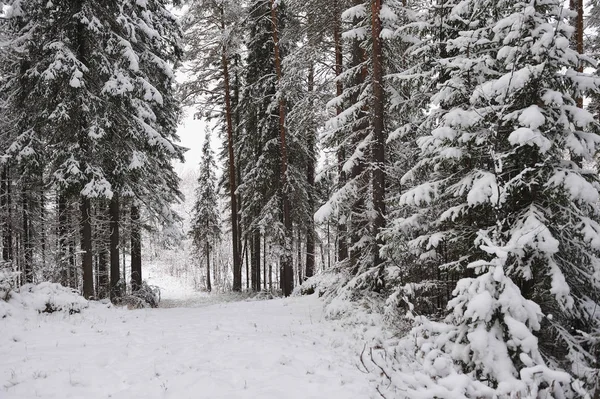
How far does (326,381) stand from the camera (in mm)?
5461

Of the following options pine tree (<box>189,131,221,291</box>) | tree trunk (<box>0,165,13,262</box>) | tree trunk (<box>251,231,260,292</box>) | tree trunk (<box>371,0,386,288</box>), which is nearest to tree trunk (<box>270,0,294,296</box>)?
tree trunk (<box>251,231,260,292</box>)

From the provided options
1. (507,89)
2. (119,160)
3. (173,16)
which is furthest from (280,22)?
(507,89)

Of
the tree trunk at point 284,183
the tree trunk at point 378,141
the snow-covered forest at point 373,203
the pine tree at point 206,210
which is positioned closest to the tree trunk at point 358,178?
the snow-covered forest at point 373,203

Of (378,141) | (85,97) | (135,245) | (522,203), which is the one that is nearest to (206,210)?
(135,245)

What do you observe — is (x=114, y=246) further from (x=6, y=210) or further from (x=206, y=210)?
(x=206, y=210)

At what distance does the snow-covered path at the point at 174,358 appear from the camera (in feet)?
16.6

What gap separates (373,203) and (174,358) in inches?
239

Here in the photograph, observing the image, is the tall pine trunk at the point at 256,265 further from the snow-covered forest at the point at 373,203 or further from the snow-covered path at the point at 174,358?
the snow-covered path at the point at 174,358

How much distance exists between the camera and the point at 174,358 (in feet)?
20.9

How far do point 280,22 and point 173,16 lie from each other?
4787 millimetres

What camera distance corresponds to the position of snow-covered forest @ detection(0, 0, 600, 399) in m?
4.88

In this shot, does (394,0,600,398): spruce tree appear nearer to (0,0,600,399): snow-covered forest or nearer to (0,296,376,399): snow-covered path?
(0,0,600,399): snow-covered forest

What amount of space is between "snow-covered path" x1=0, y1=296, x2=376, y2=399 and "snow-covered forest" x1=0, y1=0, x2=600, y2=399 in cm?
5

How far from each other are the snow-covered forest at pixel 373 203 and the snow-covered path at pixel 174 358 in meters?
0.05
